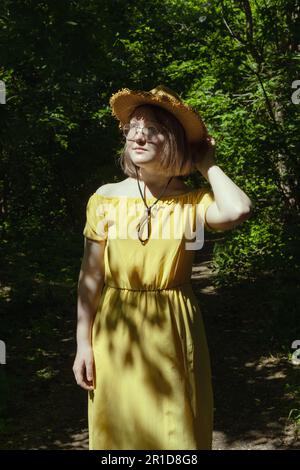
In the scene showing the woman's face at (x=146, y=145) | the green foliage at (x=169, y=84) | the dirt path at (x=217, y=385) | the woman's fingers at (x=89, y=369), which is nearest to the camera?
the woman's face at (x=146, y=145)

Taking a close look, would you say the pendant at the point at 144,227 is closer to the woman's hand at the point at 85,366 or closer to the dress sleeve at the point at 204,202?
the dress sleeve at the point at 204,202

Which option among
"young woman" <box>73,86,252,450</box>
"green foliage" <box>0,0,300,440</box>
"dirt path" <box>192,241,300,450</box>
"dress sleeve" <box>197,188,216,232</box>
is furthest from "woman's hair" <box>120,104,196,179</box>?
"green foliage" <box>0,0,300,440</box>

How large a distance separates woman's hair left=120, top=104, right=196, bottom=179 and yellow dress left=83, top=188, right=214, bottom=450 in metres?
0.13

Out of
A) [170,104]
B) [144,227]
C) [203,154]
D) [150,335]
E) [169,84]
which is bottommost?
[150,335]

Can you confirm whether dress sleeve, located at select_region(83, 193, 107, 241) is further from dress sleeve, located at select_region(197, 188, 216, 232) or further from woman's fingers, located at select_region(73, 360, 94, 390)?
woman's fingers, located at select_region(73, 360, 94, 390)

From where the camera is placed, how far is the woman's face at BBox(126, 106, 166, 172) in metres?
2.37

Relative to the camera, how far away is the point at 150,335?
241 cm

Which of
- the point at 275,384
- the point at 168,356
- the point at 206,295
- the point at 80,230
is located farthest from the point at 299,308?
the point at 80,230

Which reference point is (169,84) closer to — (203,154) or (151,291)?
(203,154)

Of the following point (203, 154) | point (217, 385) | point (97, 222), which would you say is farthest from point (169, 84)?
point (97, 222)

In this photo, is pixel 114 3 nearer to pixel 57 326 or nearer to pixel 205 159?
pixel 57 326

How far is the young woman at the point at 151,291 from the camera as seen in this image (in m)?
2.39

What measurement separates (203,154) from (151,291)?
63 centimetres

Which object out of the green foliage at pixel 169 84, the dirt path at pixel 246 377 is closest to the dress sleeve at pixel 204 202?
the dirt path at pixel 246 377
